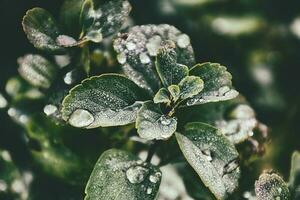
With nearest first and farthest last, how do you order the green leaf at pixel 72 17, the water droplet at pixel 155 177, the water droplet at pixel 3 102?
the water droplet at pixel 155 177
the green leaf at pixel 72 17
the water droplet at pixel 3 102

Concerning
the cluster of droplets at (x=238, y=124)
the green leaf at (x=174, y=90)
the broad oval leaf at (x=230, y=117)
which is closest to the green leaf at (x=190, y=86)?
the green leaf at (x=174, y=90)

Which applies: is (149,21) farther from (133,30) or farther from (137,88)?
(137,88)

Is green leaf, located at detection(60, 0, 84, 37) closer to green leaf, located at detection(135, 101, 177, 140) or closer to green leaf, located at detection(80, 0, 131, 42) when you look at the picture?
green leaf, located at detection(80, 0, 131, 42)

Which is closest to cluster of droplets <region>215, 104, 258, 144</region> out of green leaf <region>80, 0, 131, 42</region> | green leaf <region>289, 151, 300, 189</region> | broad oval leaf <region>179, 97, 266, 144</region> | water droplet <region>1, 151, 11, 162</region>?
broad oval leaf <region>179, 97, 266, 144</region>

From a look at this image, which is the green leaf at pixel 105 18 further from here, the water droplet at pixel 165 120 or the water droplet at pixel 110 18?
the water droplet at pixel 165 120

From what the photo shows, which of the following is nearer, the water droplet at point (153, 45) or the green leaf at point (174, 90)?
the green leaf at point (174, 90)
